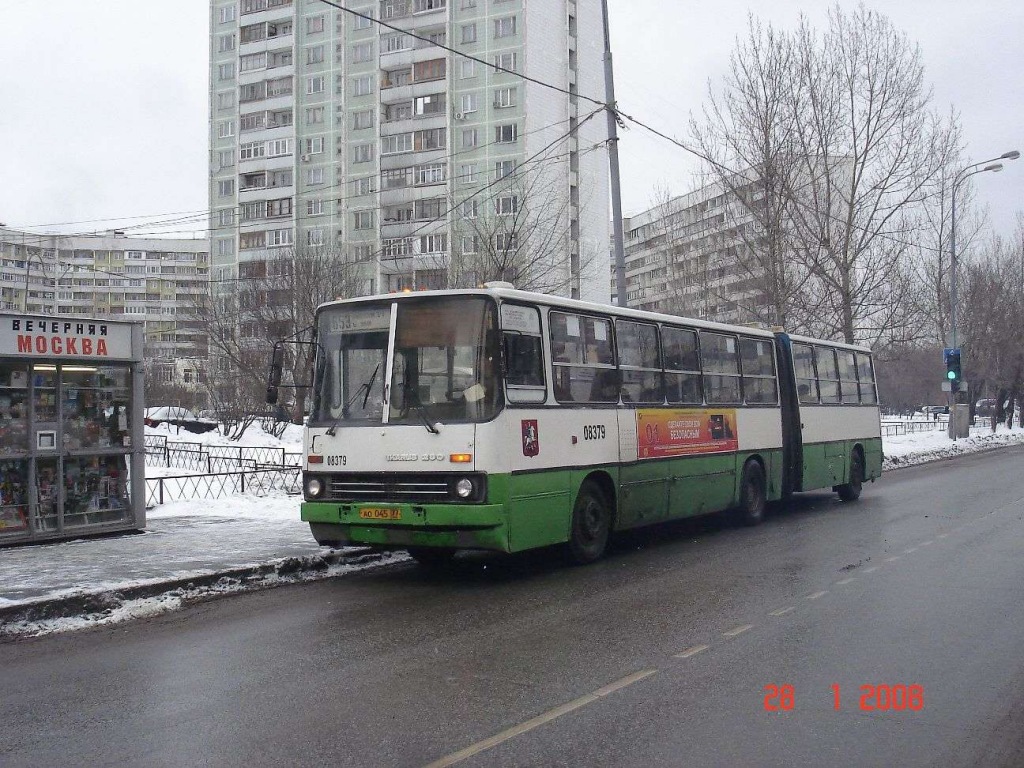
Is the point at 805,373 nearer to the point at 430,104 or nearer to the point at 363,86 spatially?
the point at 430,104

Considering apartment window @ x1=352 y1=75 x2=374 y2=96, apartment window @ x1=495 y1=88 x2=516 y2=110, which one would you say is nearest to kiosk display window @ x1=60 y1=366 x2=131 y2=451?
apartment window @ x1=495 y1=88 x2=516 y2=110

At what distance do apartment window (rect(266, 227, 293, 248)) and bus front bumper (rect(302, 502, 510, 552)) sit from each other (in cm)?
6425

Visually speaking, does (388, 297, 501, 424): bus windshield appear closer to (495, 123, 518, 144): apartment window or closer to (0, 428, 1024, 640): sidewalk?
(0, 428, 1024, 640): sidewalk

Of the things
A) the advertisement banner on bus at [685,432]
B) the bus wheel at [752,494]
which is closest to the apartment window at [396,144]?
the bus wheel at [752,494]

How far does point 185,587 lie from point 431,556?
307 centimetres

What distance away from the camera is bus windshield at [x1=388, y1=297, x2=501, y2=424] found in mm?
9906

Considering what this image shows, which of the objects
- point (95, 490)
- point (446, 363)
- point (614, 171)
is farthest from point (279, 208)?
point (446, 363)

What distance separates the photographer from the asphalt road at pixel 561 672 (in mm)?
5051

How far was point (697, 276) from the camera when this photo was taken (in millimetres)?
46688

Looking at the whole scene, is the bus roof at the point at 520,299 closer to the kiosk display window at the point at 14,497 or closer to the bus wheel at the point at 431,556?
the bus wheel at the point at 431,556

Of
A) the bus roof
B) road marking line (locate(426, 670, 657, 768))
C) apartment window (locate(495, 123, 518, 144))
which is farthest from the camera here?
apartment window (locate(495, 123, 518, 144))

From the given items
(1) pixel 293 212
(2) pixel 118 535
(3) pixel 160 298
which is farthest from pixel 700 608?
(3) pixel 160 298

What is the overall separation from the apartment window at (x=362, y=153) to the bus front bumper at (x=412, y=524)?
62157mm

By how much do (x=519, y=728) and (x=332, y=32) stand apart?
72966 millimetres
